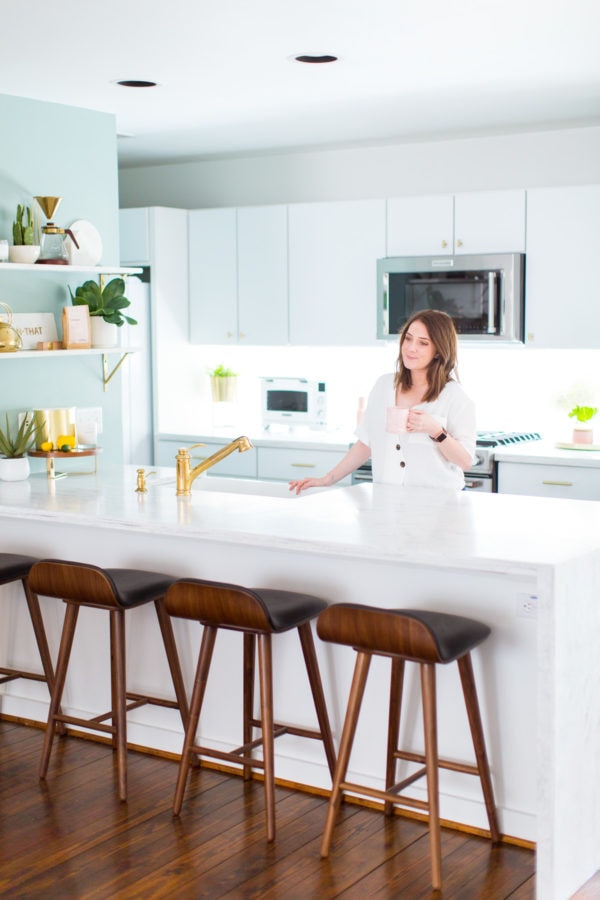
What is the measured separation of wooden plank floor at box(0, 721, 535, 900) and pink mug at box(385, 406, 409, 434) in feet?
3.84

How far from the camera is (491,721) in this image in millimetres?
3180

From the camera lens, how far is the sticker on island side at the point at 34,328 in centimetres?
483

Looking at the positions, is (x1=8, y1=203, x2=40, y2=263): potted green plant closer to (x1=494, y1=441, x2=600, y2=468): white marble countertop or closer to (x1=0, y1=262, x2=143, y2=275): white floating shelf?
(x1=0, y1=262, x2=143, y2=275): white floating shelf

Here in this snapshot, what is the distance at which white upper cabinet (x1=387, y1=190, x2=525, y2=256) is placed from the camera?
5.66 meters

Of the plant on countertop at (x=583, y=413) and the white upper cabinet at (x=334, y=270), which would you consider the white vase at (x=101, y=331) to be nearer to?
the white upper cabinet at (x=334, y=270)

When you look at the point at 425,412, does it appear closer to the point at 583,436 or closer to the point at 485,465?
the point at 485,465

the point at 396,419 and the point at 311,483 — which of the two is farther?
the point at 311,483

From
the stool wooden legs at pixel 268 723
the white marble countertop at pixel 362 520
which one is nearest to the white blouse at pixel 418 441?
the white marble countertop at pixel 362 520

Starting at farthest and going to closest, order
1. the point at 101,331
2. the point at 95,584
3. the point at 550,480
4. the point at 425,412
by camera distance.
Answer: the point at 550,480 → the point at 101,331 → the point at 425,412 → the point at 95,584

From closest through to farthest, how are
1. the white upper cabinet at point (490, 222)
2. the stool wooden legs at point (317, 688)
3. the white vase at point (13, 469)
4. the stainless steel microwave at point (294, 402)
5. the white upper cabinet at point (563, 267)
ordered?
the stool wooden legs at point (317, 688)
the white vase at point (13, 469)
the white upper cabinet at point (563, 267)
the white upper cabinet at point (490, 222)
the stainless steel microwave at point (294, 402)

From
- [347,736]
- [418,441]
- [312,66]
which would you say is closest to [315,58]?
[312,66]

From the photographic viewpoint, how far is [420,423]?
371cm

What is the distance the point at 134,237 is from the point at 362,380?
1.56 m

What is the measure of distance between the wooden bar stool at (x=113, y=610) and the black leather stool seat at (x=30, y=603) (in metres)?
0.33
